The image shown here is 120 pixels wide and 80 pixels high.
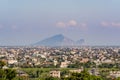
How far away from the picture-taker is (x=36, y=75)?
8019cm

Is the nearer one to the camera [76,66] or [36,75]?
[36,75]

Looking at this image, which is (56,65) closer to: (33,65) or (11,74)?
(33,65)

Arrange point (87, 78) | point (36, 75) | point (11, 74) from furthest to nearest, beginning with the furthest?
point (36, 75)
point (11, 74)
point (87, 78)

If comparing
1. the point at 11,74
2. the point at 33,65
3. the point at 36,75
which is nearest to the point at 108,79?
the point at 36,75

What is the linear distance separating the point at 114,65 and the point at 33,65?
20.0 meters

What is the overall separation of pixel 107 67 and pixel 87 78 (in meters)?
68.2

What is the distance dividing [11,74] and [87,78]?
7273mm

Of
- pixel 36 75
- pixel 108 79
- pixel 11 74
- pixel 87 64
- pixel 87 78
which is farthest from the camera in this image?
pixel 87 64

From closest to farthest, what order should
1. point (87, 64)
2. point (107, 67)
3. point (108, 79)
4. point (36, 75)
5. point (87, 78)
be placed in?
1. point (87, 78)
2. point (108, 79)
3. point (36, 75)
4. point (107, 67)
5. point (87, 64)

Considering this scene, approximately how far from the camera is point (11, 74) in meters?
39.5

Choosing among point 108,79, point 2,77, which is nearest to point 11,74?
point 2,77

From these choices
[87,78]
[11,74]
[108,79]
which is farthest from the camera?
[108,79]

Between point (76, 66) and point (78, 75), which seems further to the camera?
point (76, 66)

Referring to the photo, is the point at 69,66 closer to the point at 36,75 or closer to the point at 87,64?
the point at 87,64
